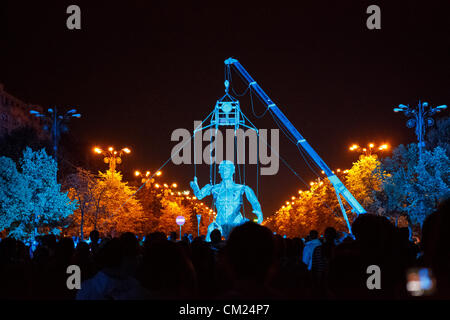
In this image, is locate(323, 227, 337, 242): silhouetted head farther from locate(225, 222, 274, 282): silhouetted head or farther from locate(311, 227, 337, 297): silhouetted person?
locate(225, 222, 274, 282): silhouetted head

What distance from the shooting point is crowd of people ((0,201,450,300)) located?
312 centimetres

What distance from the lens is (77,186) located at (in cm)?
4338

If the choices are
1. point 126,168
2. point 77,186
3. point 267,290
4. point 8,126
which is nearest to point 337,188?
point 267,290

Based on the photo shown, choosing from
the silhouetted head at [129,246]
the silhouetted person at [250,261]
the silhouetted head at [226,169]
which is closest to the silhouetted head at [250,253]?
the silhouetted person at [250,261]

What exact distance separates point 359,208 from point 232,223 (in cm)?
670

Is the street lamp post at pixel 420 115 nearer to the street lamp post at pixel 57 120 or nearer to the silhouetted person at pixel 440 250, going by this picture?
the street lamp post at pixel 57 120

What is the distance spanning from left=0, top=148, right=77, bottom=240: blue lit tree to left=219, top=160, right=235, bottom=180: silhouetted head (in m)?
13.8

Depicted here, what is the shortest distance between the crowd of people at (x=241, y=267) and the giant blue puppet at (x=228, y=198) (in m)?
7.96

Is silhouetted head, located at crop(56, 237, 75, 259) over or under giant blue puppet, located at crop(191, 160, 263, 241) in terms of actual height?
under

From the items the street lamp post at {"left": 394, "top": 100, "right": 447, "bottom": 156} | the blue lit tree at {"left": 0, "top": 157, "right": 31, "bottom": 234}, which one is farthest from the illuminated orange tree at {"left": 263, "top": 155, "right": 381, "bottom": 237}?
the blue lit tree at {"left": 0, "top": 157, "right": 31, "bottom": 234}

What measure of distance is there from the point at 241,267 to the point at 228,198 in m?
12.7

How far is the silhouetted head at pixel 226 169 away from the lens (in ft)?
51.9
